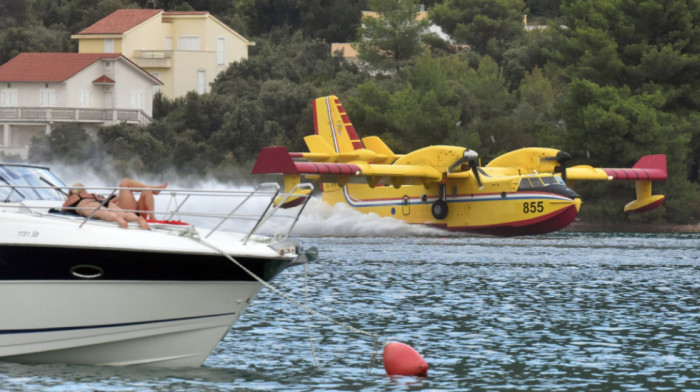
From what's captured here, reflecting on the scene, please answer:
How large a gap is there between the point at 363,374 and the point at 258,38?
266ft

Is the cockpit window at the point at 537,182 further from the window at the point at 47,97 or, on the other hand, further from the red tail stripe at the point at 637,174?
the window at the point at 47,97

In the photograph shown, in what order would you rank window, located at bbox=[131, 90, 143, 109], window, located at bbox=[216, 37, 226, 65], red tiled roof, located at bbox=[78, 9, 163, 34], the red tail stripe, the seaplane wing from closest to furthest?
1. the seaplane wing
2. the red tail stripe
3. window, located at bbox=[131, 90, 143, 109]
4. red tiled roof, located at bbox=[78, 9, 163, 34]
5. window, located at bbox=[216, 37, 226, 65]

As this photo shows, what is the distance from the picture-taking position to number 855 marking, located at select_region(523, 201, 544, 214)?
43.2 meters

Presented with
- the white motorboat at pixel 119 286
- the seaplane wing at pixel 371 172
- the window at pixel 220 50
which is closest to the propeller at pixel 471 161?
the seaplane wing at pixel 371 172

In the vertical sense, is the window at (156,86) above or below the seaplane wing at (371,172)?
above

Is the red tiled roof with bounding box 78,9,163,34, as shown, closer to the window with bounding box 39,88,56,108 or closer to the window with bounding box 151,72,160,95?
the window with bounding box 151,72,160,95

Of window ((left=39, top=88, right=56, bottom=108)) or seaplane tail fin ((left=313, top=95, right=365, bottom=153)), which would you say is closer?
seaplane tail fin ((left=313, top=95, right=365, bottom=153))

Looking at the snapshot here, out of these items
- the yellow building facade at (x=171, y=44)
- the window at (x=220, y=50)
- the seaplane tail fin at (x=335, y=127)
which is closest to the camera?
the seaplane tail fin at (x=335, y=127)

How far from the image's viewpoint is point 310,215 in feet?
169

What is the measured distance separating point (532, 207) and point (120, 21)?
4343 cm

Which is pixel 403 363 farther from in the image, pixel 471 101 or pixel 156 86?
pixel 156 86

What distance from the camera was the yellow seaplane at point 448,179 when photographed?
142 feet

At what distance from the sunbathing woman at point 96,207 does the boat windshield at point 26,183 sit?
350 millimetres

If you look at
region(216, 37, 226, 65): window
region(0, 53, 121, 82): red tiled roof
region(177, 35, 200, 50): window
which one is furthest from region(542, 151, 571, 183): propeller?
region(177, 35, 200, 50): window
